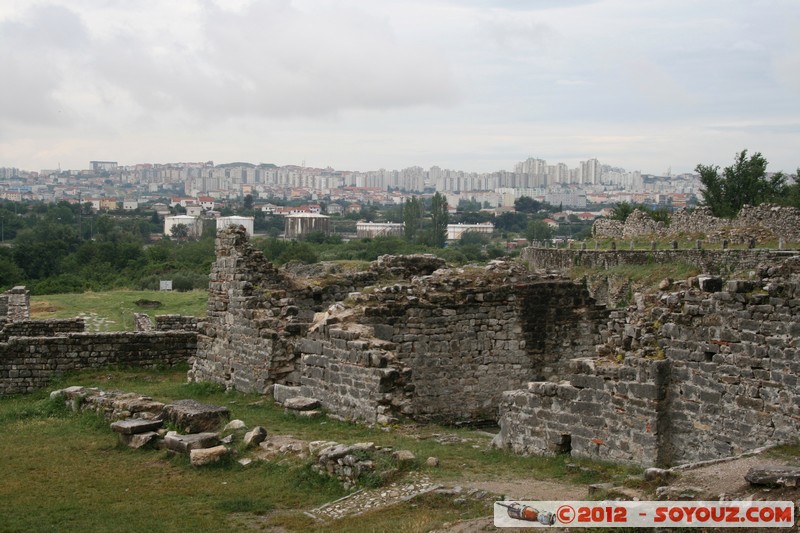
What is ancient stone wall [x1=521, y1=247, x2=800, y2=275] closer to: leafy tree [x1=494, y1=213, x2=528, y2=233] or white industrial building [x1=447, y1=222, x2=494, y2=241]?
white industrial building [x1=447, y1=222, x2=494, y2=241]

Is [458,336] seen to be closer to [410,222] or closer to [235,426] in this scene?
[235,426]

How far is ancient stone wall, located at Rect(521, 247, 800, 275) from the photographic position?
27.8m

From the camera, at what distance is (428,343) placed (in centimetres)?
1669

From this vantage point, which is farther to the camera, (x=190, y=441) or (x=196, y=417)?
(x=196, y=417)

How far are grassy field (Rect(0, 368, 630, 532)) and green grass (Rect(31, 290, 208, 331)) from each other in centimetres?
1760

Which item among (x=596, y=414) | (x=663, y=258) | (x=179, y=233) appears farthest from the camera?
(x=179, y=233)

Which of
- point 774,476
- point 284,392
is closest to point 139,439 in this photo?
point 284,392

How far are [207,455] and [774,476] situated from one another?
24.4 ft

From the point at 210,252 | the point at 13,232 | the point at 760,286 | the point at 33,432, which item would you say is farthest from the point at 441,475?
the point at 13,232

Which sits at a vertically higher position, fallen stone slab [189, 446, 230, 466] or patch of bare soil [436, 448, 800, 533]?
patch of bare soil [436, 448, 800, 533]

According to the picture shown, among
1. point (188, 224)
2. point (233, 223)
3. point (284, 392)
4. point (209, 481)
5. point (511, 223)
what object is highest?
point (233, 223)

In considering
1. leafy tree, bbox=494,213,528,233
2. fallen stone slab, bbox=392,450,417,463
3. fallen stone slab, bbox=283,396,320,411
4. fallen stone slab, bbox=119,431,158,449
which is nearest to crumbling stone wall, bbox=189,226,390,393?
fallen stone slab, bbox=283,396,320,411

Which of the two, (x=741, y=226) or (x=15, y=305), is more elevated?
(x=741, y=226)

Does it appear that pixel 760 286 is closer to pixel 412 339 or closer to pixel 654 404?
pixel 654 404
